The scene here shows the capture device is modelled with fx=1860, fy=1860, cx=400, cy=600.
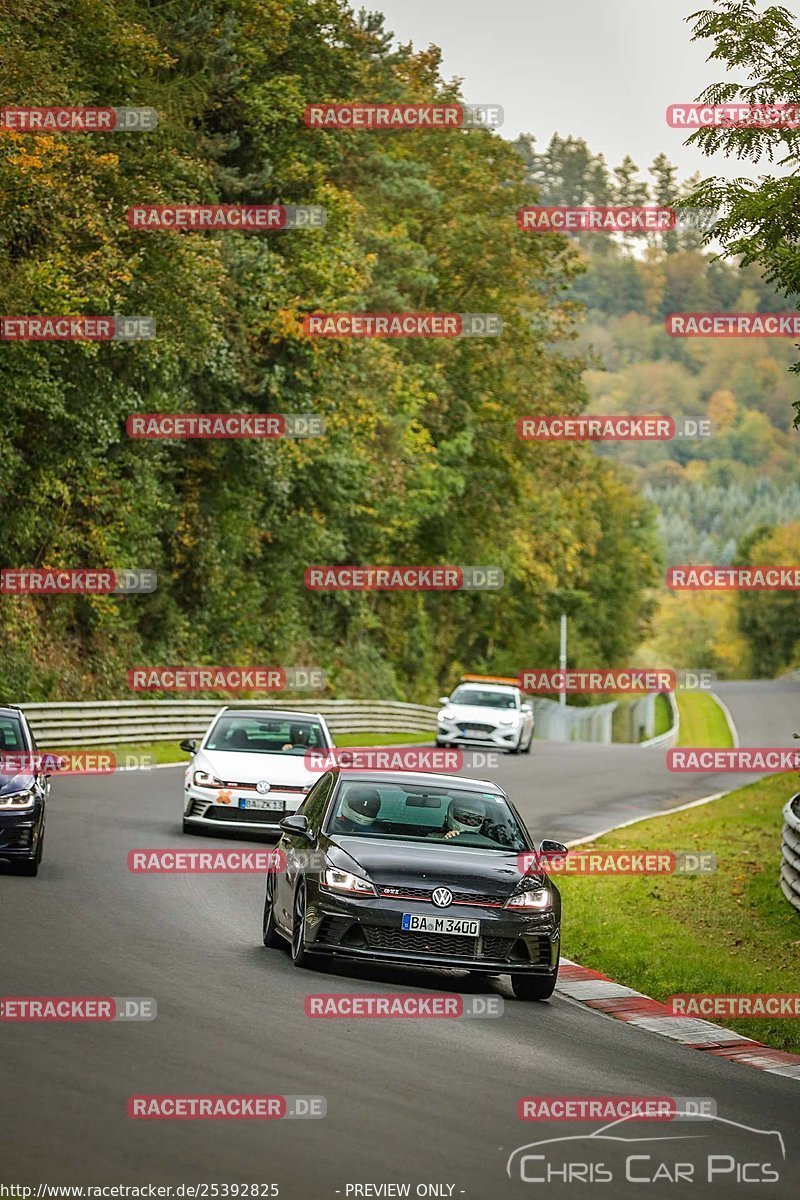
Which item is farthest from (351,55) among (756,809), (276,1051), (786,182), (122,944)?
(276,1051)

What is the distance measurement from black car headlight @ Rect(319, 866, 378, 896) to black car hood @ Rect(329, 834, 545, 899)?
0.18 feet

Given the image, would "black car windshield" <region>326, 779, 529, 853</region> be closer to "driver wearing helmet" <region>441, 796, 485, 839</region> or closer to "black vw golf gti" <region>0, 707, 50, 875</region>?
"driver wearing helmet" <region>441, 796, 485, 839</region>

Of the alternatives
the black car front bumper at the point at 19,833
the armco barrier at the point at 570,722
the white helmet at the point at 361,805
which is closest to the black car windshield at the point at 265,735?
the black car front bumper at the point at 19,833

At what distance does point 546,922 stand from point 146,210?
85.1 feet

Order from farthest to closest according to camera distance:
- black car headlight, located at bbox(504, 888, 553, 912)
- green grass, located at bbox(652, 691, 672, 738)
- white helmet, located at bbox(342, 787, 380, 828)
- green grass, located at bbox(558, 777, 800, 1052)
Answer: green grass, located at bbox(652, 691, 672, 738) → green grass, located at bbox(558, 777, 800, 1052) → white helmet, located at bbox(342, 787, 380, 828) → black car headlight, located at bbox(504, 888, 553, 912)

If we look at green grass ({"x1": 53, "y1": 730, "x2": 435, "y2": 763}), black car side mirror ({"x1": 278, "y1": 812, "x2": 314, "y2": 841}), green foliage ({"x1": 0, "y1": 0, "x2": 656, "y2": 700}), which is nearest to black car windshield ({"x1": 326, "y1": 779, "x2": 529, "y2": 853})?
black car side mirror ({"x1": 278, "y1": 812, "x2": 314, "y2": 841})

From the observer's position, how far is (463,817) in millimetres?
13188

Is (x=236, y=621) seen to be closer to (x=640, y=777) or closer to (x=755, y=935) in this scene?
(x=640, y=777)

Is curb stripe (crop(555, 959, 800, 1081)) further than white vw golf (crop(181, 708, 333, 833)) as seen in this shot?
No

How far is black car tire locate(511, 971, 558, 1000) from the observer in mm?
12289

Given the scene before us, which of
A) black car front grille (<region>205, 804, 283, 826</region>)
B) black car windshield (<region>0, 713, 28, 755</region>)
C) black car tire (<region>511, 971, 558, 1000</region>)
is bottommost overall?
black car tire (<region>511, 971, 558, 1000</region>)

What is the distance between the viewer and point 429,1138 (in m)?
7.56

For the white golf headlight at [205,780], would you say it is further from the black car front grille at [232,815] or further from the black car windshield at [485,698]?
the black car windshield at [485,698]

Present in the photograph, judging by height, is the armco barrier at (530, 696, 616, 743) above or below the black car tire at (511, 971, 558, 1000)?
below
